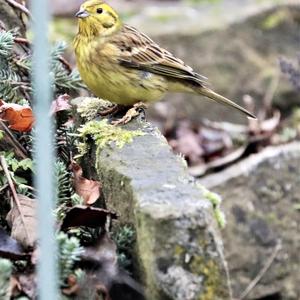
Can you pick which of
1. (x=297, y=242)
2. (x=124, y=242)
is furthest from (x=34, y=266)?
(x=297, y=242)

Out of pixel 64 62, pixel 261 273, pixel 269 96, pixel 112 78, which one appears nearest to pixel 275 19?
pixel 269 96

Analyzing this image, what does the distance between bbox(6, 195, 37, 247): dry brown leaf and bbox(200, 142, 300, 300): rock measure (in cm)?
214

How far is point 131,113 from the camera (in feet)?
12.7

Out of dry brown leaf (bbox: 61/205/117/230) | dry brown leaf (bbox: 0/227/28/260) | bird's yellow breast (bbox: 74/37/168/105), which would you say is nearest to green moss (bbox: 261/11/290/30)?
bird's yellow breast (bbox: 74/37/168/105)

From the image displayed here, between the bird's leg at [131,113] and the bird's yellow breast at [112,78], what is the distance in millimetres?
78

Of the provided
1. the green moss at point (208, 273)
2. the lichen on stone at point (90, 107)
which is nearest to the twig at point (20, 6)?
the lichen on stone at point (90, 107)

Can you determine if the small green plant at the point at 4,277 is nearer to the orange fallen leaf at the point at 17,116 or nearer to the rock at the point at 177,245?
the rock at the point at 177,245

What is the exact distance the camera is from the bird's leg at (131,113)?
3748 mm

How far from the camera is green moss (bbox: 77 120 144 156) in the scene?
3402 millimetres

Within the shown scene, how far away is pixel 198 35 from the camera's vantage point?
7801 millimetres

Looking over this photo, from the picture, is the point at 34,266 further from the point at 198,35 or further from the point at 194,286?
the point at 198,35

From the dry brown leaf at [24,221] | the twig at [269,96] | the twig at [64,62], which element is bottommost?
the twig at [269,96]

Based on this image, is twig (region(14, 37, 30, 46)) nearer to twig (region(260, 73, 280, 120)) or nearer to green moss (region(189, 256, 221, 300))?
green moss (region(189, 256, 221, 300))

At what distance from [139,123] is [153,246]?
1177mm
